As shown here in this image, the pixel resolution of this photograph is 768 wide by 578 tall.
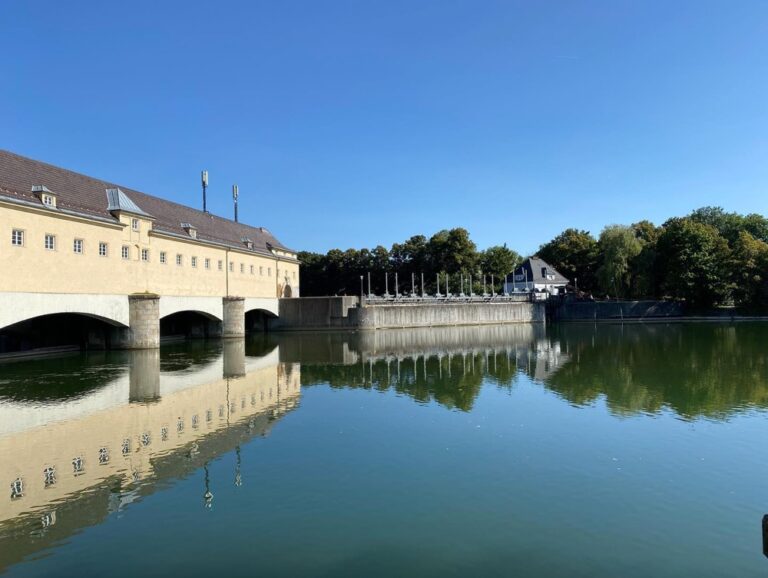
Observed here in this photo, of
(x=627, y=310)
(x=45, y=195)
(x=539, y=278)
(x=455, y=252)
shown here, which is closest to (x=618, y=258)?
(x=627, y=310)

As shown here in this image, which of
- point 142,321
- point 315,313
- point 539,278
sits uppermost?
point 539,278

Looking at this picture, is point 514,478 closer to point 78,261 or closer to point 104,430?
point 104,430

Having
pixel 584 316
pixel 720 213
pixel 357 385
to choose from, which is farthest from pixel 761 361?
pixel 720 213

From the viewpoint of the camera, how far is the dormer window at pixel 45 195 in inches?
1117

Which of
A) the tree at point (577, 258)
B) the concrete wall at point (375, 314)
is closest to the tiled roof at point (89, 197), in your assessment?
the concrete wall at point (375, 314)

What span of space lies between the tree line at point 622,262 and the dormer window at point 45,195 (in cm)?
5498

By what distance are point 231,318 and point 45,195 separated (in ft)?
63.8

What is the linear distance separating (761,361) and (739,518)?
22605 millimetres

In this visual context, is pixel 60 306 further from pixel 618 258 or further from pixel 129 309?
pixel 618 258

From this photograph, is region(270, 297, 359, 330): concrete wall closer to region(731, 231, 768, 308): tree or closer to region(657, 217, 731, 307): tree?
region(657, 217, 731, 307): tree

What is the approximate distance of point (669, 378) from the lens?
2111 cm

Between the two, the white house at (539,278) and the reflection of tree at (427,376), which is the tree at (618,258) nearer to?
the white house at (539,278)

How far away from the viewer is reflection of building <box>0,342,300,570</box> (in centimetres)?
883

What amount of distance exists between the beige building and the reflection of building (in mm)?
9830
